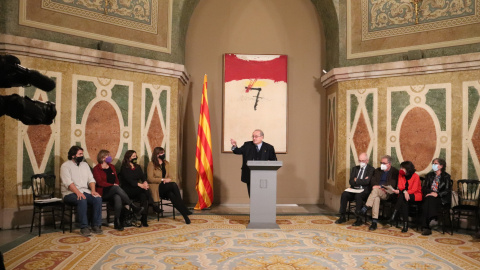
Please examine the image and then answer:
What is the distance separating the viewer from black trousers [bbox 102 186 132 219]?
613 cm

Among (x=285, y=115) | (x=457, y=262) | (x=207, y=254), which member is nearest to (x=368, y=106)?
(x=285, y=115)

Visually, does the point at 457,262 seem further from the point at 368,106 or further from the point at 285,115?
the point at 285,115

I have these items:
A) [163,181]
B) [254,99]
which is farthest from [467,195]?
[163,181]

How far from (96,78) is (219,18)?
11.2ft

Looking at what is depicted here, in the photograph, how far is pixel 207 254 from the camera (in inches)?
188

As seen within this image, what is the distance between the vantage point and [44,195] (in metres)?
6.30

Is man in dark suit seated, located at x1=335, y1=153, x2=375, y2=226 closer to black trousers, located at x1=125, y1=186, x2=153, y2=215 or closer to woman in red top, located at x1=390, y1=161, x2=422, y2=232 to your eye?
woman in red top, located at x1=390, y1=161, x2=422, y2=232

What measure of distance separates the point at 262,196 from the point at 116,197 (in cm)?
230

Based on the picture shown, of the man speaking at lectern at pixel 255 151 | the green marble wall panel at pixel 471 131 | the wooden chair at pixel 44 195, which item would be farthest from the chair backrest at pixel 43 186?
the green marble wall panel at pixel 471 131

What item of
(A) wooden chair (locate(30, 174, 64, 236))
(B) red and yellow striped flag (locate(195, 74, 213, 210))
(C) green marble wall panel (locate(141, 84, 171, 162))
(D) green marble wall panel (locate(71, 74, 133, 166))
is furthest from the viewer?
(B) red and yellow striped flag (locate(195, 74, 213, 210))

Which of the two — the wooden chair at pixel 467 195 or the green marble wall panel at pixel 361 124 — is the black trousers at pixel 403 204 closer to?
the wooden chair at pixel 467 195

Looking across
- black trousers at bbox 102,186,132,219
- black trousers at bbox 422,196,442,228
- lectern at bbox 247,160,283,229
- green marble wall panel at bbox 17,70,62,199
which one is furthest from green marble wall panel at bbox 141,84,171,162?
black trousers at bbox 422,196,442,228

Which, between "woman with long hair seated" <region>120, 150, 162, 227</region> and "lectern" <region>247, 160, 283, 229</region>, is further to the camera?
"woman with long hair seated" <region>120, 150, 162, 227</region>

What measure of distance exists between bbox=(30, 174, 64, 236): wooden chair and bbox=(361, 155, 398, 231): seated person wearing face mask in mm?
4868
